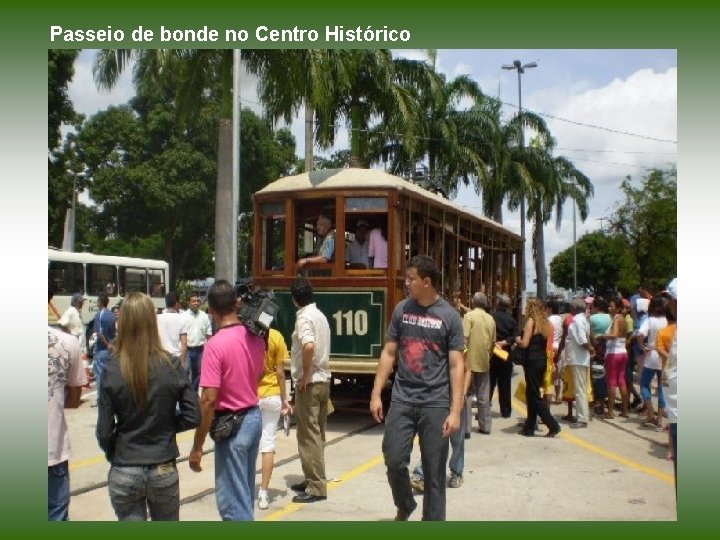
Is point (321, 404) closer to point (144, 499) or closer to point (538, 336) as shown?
point (144, 499)

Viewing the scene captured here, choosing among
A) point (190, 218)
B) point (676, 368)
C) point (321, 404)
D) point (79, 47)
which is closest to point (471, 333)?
point (321, 404)

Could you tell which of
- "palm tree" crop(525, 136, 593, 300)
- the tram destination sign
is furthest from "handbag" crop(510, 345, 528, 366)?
"palm tree" crop(525, 136, 593, 300)

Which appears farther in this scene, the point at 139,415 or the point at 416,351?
the point at 416,351

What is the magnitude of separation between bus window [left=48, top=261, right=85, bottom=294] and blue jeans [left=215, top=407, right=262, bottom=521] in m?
18.0

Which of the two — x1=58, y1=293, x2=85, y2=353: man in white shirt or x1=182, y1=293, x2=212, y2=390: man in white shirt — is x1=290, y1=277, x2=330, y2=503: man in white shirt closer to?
x1=182, y1=293, x2=212, y2=390: man in white shirt

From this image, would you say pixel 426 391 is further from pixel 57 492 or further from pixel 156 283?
pixel 156 283

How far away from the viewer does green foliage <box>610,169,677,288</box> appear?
25.3 meters

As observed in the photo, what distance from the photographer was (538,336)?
966 cm

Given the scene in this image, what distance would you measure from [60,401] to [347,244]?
6.06 metres

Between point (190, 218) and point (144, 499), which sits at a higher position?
point (190, 218)

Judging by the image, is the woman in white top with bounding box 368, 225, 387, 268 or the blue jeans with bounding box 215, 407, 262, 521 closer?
the blue jeans with bounding box 215, 407, 262, 521

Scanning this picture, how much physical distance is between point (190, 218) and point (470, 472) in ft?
103

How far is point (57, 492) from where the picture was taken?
4637 millimetres

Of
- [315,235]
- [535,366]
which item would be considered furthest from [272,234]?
[535,366]
